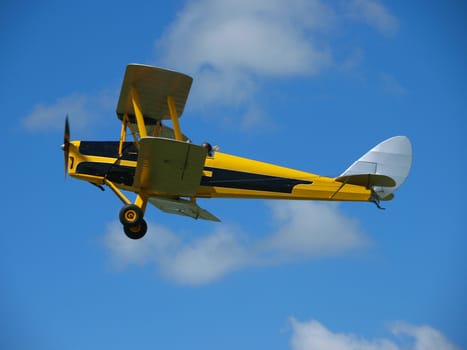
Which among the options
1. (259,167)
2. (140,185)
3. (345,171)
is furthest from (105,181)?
(345,171)

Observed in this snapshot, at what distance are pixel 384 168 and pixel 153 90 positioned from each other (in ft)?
16.6

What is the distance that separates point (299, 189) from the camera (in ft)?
47.3

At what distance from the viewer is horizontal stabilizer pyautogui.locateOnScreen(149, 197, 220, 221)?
49.7ft

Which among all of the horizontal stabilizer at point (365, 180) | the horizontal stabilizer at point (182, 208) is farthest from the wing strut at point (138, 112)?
the horizontal stabilizer at point (365, 180)

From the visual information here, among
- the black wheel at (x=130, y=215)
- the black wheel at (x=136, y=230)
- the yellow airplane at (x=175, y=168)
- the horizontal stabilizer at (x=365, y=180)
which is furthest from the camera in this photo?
the horizontal stabilizer at (x=365, y=180)

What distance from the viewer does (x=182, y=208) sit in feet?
51.6

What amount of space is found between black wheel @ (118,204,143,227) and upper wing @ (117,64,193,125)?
1.99m

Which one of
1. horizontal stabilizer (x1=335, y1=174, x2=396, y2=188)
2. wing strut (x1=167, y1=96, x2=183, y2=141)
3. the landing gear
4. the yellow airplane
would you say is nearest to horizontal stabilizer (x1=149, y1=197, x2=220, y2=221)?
the yellow airplane

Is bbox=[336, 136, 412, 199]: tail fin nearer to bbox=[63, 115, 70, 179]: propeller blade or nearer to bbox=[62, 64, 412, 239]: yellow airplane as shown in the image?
bbox=[62, 64, 412, 239]: yellow airplane

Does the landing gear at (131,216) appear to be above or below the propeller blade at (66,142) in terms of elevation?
below

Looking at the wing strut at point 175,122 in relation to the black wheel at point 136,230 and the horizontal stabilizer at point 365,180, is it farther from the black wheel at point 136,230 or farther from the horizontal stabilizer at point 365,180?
the horizontal stabilizer at point 365,180

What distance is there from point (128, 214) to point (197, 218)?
3145 millimetres

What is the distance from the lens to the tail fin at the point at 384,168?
1447 cm

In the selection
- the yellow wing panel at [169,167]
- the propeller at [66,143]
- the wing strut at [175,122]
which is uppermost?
the wing strut at [175,122]
